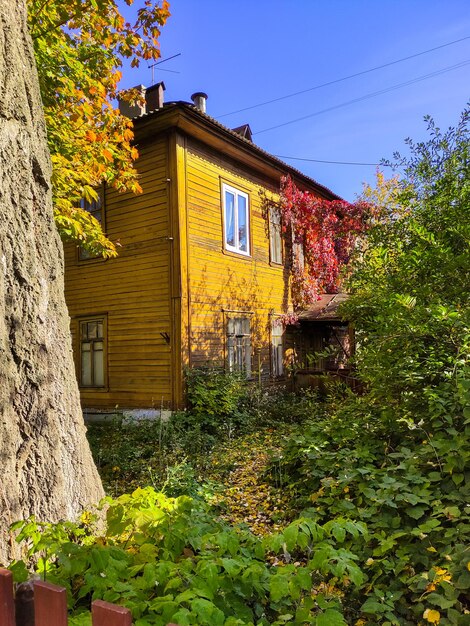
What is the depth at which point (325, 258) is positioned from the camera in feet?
52.4

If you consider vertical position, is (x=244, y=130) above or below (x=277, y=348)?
above

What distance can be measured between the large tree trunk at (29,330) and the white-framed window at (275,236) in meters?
11.5

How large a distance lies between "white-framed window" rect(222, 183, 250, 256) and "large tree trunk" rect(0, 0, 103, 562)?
9317 millimetres

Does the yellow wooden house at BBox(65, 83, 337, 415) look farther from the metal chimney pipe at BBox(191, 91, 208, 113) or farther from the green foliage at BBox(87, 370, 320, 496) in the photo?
the metal chimney pipe at BBox(191, 91, 208, 113)

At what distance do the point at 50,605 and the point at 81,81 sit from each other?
7218mm

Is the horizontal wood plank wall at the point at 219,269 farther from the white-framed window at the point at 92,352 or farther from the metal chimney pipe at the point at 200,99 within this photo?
the metal chimney pipe at the point at 200,99

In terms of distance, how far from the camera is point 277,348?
46.9ft

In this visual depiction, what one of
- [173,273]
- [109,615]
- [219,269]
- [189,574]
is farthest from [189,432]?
[109,615]

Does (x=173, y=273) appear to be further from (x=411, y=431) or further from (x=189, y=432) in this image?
(x=411, y=431)

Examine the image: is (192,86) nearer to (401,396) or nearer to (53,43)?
(53,43)

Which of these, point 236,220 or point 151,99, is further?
point 151,99

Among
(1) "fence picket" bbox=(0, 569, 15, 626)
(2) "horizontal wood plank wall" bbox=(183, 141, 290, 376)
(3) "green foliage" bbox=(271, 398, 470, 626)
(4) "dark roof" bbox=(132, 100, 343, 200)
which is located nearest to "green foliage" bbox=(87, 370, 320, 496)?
(2) "horizontal wood plank wall" bbox=(183, 141, 290, 376)

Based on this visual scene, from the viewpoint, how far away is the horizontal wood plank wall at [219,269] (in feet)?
35.6

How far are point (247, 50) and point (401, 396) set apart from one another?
12.0 metres
